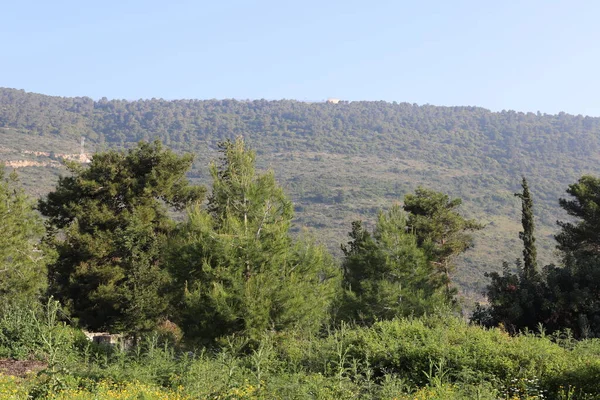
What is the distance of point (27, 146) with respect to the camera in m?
115

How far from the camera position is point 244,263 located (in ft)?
60.3

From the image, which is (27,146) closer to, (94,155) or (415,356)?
(94,155)

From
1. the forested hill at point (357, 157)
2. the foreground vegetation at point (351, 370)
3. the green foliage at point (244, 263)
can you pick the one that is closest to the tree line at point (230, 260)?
the green foliage at point (244, 263)

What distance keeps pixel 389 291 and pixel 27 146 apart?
342ft

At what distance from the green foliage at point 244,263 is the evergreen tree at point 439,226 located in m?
15.7

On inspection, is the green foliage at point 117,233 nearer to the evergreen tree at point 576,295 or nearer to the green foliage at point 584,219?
the evergreen tree at point 576,295

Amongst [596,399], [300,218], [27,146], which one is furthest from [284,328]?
[27,146]

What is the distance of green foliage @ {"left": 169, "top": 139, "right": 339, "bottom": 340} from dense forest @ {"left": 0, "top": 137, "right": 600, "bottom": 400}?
0.05 metres

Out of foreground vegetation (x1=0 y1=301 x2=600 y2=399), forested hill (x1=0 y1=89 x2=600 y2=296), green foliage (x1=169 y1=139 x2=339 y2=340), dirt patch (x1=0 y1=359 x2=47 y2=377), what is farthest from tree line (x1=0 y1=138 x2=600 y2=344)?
forested hill (x1=0 y1=89 x2=600 y2=296)

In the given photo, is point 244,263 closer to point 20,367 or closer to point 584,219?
point 20,367

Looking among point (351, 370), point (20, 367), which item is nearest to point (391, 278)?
point (351, 370)

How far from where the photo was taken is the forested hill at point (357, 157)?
348ft

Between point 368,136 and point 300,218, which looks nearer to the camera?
point 300,218

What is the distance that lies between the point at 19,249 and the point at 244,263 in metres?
14.4
